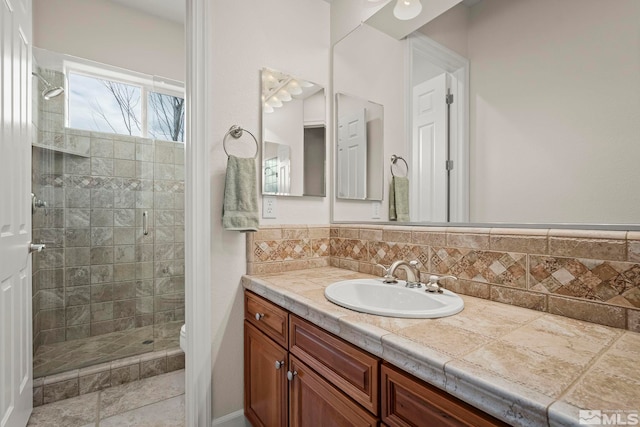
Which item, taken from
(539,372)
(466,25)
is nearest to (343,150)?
(466,25)

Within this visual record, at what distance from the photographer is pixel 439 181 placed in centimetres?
128

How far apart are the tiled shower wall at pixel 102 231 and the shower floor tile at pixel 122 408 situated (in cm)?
61

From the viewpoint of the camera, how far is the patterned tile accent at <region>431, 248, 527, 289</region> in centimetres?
98

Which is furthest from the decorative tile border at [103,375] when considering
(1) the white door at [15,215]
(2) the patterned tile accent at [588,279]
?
(2) the patterned tile accent at [588,279]

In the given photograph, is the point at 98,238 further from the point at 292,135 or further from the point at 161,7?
the point at 161,7

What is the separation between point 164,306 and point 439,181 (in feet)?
7.93

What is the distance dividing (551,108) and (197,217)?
1447mm

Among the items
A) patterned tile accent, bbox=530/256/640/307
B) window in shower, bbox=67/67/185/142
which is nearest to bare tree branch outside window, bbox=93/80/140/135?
window in shower, bbox=67/67/185/142

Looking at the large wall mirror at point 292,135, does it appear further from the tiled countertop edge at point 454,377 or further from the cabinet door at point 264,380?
the tiled countertop edge at point 454,377

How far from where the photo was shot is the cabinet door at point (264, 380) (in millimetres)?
1165

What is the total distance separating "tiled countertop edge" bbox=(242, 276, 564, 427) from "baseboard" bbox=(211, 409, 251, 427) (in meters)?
0.97

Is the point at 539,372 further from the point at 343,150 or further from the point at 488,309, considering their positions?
the point at 343,150

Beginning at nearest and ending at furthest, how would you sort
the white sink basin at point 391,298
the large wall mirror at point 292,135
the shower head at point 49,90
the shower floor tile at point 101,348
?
the white sink basin at point 391,298, the large wall mirror at point 292,135, the shower floor tile at point 101,348, the shower head at point 49,90

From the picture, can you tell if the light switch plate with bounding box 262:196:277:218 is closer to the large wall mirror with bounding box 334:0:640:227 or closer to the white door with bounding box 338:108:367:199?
the white door with bounding box 338:108:367:199
